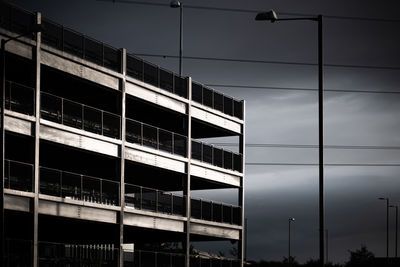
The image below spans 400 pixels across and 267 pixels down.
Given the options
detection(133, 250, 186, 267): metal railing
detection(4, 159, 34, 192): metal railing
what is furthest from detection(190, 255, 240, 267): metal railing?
detection(4, 159, 34, 192): metal railing

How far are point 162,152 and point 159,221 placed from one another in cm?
393

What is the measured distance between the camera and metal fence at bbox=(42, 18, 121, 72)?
4044 cm

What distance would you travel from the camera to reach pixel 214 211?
55062 mm

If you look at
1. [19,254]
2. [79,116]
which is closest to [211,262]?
[79,116]

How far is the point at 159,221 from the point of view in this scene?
48.8m

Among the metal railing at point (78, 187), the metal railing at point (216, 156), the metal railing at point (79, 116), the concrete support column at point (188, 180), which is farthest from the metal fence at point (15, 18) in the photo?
the metal railing at point (216, 156)

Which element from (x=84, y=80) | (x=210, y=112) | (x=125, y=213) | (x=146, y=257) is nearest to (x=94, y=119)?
(x=84, y=80)

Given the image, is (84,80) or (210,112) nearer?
(84,80)

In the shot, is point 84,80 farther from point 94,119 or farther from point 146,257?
point 146,257

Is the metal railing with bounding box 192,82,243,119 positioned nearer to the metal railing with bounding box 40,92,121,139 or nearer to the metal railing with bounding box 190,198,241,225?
the metal railing with bounding box 190,198,241,225

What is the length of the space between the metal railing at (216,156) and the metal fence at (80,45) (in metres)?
9.64

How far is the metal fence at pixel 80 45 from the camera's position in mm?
40438

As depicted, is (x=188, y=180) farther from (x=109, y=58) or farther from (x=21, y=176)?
(x=21, y=176)

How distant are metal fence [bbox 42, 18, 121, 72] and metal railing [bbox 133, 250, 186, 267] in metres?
10.1
